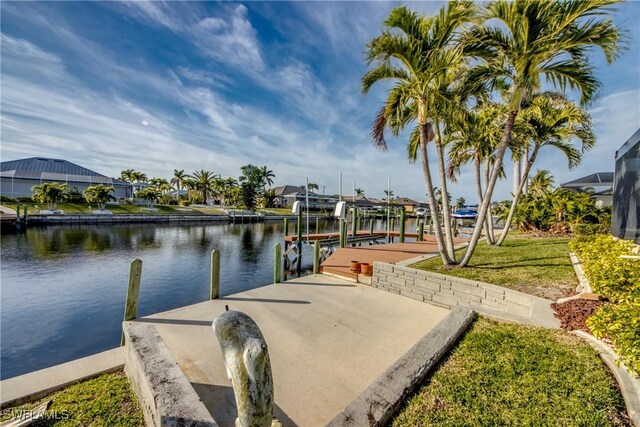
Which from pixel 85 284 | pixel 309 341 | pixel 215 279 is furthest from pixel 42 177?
pixel 309 341

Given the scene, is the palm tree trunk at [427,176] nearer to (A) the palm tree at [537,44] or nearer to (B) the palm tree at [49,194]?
(A) the palm tree at [537,44]

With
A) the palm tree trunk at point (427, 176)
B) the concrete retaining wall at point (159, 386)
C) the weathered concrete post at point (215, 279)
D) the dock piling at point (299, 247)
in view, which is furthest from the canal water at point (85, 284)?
the palm tree trunk at point (427, 176)

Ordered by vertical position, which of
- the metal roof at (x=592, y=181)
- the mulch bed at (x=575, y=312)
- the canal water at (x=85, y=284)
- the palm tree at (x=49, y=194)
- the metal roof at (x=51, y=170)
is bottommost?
the canal water at (x=85, y=284)

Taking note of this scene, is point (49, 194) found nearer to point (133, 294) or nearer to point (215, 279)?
point (215, 279)

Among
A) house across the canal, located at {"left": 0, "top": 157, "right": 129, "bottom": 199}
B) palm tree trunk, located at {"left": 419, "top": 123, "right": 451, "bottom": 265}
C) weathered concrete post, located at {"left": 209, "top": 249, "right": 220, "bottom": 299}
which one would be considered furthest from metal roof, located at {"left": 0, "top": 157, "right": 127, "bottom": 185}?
palm tree trunk, located at {"left": 419, "top": 123, "right": 451, "bottom": 265}

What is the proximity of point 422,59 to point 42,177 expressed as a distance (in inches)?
2994

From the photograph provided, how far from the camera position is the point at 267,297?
697 centimetres

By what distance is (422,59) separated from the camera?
21.4 ft

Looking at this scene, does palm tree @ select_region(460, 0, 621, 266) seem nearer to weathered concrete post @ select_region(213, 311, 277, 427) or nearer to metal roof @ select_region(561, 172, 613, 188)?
weathered concrete post @ select_region(213, 311, 277, 427)

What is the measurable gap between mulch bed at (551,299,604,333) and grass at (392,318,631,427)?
1.04 ft

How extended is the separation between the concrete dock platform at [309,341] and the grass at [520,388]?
3.04ft

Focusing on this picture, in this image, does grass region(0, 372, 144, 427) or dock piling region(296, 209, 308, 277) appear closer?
grass region(0, 372, 144, 427)

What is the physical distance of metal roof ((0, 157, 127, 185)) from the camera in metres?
57.6

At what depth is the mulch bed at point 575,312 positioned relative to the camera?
4.23 meters
